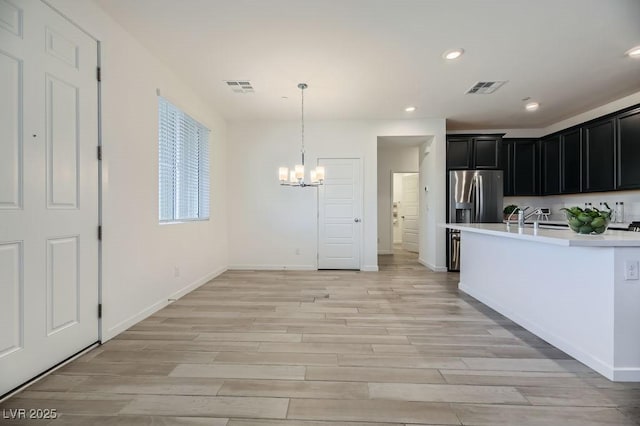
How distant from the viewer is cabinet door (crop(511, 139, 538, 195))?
18.8 feet

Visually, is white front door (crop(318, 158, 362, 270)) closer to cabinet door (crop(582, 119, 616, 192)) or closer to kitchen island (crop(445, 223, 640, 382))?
kitchen island (crop(445, 223, 640, 382))

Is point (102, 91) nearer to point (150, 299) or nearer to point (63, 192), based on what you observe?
point (63, 192)

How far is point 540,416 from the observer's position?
5.15 ft

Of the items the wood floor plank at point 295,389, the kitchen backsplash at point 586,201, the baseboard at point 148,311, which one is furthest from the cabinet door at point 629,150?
the baseboard at point 148,311

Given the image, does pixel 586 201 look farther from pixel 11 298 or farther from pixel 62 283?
pixel 11 298

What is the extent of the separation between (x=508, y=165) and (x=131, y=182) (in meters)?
6.53

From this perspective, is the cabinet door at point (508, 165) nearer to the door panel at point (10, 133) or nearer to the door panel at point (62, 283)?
the door panel at point (62, 283)

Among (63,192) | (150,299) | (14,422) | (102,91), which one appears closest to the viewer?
(14,422)

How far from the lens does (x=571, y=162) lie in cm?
499

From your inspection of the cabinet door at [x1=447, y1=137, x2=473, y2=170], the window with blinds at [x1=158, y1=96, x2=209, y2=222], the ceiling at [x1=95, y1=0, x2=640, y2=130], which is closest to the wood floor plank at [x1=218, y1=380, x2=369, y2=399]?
the window with blinds at [x1=158, y1=96, x2=209, y2=222]

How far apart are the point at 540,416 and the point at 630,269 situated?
1177 millimetres

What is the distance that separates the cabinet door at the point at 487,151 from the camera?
17.9 feet

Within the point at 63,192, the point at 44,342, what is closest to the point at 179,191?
the point at 63,192

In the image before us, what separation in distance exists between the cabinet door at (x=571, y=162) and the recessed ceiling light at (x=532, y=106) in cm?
85
